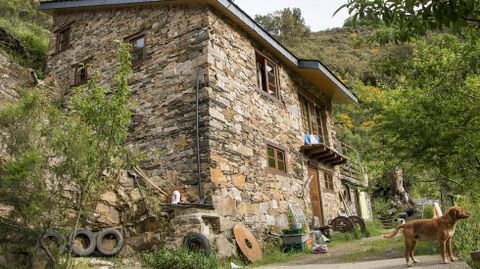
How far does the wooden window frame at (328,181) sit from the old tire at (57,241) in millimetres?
9736

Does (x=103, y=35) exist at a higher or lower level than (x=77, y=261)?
higher

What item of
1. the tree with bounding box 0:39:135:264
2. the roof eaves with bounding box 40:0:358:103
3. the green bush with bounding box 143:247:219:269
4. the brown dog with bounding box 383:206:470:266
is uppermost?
the roof eaves with bounding box 40:0:358:103

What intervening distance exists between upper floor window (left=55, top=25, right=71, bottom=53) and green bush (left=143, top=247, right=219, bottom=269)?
843 centimetres

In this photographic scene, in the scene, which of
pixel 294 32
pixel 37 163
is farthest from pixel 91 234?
pixel 294 32

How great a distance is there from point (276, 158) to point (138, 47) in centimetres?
465

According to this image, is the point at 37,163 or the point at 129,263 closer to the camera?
the point at 37,163

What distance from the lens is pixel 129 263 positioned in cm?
759

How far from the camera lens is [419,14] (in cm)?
265

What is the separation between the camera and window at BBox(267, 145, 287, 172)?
35.9 feet

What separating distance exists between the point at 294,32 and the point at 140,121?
34.8m

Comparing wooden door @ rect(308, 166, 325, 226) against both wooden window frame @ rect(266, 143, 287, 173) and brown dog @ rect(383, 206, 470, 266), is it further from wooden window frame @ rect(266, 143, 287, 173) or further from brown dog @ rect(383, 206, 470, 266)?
brown dog @ rect(383, 206, 470, 266)

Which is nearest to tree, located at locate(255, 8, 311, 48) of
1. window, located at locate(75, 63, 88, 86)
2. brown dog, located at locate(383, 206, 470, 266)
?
window, located at locate(75, 63, 88, 86)

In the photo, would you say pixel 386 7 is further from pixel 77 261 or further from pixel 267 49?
pixel 267 49

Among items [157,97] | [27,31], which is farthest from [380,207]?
[27,31]
